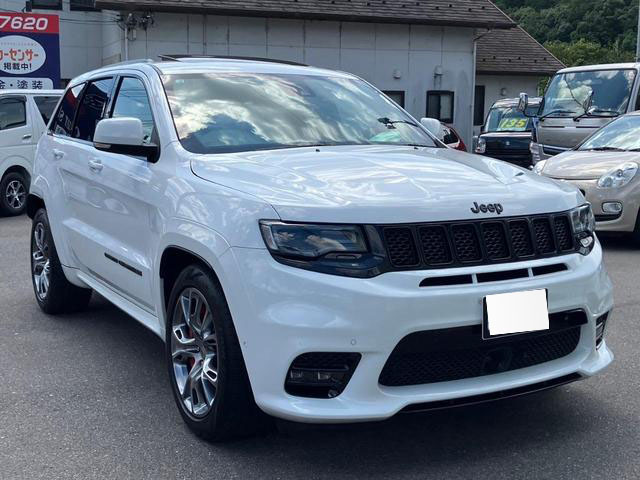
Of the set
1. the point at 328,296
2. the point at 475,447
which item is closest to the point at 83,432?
the point at 328,296

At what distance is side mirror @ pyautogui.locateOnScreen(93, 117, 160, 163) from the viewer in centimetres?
408

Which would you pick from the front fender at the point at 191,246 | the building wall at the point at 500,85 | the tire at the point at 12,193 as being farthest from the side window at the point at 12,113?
the building wall at the point at 500,85

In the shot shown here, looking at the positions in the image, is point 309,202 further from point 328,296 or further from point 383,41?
point 383,41

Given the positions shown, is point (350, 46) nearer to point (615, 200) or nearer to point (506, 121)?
point (506, 121)

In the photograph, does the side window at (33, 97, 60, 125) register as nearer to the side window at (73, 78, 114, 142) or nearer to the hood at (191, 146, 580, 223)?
the side window at (73, 78, 114, 142)

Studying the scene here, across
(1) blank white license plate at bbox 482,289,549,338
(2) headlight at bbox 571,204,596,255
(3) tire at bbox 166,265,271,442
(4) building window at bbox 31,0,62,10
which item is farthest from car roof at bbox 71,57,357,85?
(4) building window at bbox 31,0,62,10

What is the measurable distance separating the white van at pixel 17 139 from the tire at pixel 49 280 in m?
6.84

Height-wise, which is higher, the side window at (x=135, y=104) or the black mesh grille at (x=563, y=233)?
the side window at (x=135, y=104)

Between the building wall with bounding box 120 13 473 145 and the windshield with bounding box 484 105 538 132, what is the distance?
13.5 feet

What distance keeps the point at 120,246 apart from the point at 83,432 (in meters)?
1.11

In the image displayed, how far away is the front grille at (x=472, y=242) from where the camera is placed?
10.4 feet

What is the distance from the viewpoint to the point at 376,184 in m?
3.41

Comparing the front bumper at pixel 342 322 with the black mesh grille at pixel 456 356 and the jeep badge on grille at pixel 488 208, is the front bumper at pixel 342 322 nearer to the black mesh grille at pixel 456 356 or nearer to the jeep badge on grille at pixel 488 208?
the black mesh grille at pixel 456 356

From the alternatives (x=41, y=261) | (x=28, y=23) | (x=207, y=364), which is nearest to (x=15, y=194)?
(x=41, y=261)
